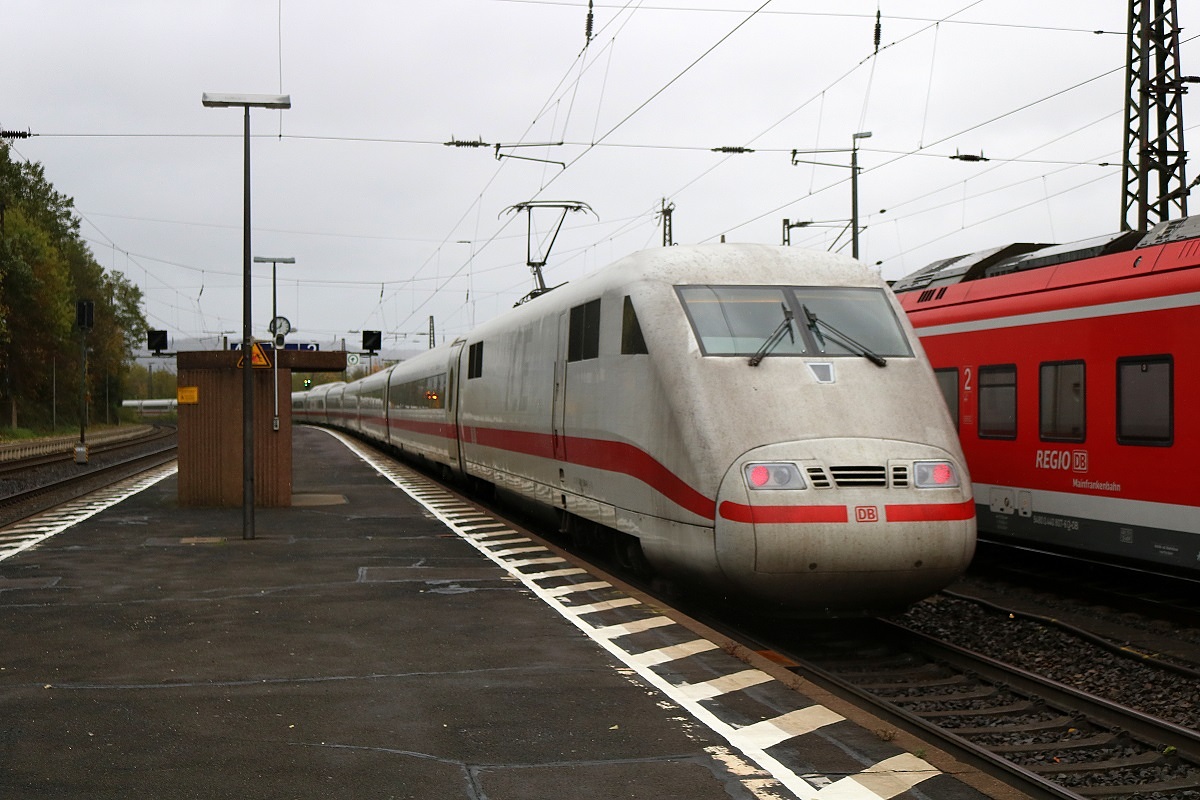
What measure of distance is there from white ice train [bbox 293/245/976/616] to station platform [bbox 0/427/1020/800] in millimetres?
808

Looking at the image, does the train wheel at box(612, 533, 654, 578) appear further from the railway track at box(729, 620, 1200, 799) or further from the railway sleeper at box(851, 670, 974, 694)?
the railway sleeper at box(851, 670, 974, 694)

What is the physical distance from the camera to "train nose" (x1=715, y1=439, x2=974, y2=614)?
29.7 feet

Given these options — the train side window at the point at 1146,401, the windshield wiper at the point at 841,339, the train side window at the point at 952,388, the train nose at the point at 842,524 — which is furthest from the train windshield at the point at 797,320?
the train side window at the point at 952,388

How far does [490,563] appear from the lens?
14.0 m

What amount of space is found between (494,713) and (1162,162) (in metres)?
14.4

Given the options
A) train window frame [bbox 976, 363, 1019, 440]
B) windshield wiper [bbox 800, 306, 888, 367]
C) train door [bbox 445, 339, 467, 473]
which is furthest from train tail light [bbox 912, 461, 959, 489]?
train door [bbox 445, 339, 467, 473]

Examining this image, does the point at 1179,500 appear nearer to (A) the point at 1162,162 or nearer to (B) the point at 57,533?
(A) the point at 1162,162

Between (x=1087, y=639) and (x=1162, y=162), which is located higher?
(x=1162, y=162)

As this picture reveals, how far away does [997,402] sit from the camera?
1428 centimetres

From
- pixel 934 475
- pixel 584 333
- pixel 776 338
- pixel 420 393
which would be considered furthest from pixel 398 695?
pixel 420 393

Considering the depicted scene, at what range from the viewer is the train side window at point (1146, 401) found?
1137 centimetres

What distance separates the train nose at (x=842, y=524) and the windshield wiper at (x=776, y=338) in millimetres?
1031

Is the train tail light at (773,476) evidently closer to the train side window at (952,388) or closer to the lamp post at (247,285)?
the train side window at (952,388)

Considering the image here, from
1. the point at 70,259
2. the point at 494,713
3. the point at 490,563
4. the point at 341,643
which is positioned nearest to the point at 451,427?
the point at 490,563
